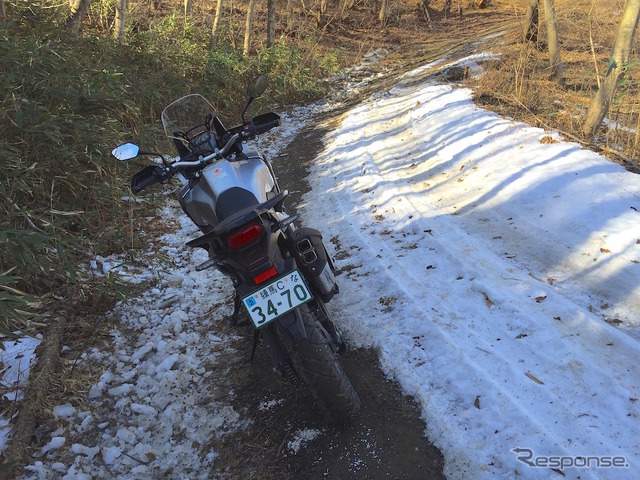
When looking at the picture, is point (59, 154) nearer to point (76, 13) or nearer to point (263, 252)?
point (263, 252)

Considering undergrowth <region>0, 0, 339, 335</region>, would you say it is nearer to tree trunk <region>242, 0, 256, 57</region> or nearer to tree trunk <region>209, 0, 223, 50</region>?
tree trunk <region>209, 0, 223, 50</region>

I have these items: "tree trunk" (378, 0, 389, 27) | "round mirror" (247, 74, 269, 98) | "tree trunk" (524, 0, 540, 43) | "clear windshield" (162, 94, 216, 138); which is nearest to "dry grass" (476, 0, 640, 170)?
"tree trunk" (524, 0, 540, 43)

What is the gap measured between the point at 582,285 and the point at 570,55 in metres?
14.8

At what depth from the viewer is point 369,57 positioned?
689 inches

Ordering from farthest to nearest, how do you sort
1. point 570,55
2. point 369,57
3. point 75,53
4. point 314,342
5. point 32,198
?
1. point 369,57
2. point 570,55
3. point 75,53
4. point 32,198
5. point 314,342

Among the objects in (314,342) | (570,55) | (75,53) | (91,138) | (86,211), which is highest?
(75,53)

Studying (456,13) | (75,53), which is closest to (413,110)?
(75,53)

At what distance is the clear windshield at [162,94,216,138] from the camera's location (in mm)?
3831

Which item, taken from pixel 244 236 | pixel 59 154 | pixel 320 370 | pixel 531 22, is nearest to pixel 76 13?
pixel 59 154

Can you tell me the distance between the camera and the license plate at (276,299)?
8.25 ft

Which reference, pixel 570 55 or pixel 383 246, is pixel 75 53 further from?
pixel 570 55

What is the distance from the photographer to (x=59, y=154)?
4.66 metres

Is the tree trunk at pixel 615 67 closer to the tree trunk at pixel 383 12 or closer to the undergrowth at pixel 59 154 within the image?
the undergrowth at pixel 59 154

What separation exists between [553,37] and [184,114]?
10487mm
